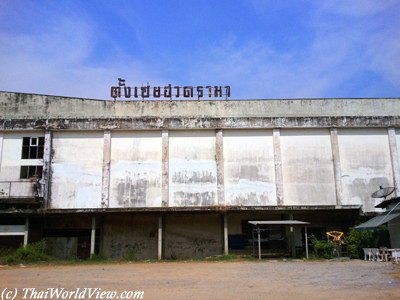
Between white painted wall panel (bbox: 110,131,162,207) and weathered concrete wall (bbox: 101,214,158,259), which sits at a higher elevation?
white painted wall panel (bbox: 110,131,162,207)

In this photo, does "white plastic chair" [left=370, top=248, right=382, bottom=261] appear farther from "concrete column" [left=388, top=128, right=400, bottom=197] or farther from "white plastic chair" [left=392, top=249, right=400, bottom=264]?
"concrete column" [left=388, top=128, right=400, bottom=197]

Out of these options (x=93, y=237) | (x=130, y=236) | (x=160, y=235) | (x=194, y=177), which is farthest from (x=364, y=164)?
(x=93, y=237)

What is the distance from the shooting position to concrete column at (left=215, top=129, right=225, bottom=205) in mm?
25844

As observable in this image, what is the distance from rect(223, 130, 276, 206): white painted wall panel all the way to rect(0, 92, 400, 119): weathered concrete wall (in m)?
3.91

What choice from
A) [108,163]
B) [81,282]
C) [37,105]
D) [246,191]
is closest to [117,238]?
[108,163]

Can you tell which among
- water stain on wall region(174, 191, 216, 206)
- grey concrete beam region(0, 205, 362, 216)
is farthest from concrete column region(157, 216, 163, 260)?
water stain on wall region(174, 191, 216, 206)

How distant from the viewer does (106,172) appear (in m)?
26.0

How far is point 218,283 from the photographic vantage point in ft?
40.1

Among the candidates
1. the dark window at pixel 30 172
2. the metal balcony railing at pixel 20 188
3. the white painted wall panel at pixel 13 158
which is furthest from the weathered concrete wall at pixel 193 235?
the white painted wall panel at pixel 13 158

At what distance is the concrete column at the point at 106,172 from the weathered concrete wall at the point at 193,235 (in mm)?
3586

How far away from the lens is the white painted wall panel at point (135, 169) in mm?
25812

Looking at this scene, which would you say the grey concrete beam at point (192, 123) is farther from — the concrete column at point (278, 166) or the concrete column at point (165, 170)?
the concrete column at point (165, 170)

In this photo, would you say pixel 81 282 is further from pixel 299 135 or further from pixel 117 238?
pixel 299 135

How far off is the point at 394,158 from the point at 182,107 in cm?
1360
